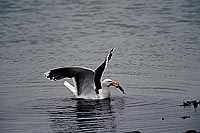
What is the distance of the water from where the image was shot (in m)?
13.5

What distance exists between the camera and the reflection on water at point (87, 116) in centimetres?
1284

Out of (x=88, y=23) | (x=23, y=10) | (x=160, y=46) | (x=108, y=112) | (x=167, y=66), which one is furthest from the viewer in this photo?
(x=23, y=10)

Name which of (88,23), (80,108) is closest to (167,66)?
(80,108)

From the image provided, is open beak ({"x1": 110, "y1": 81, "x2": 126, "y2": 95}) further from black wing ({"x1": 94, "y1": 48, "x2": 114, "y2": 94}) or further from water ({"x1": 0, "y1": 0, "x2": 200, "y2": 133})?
black wing ({"x1": 94, "y1": 48, "x2": 114, "y2": 94})

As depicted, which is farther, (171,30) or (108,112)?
(171,30)

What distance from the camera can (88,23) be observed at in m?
25.4

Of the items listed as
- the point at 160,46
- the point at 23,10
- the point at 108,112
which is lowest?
the point at 108,112

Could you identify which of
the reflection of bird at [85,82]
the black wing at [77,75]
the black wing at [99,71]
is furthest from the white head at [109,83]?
the black wing at [77,75]

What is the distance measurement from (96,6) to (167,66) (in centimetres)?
1130

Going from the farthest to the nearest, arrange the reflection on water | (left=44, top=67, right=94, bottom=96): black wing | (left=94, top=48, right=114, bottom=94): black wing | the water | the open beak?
the open beak
(left=44, top=67, right=94, bottom=96): black wing
(left=94, top=48, right=114, bottom=94): black wing
the water
the reflection on water

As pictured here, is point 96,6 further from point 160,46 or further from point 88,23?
point 160,46

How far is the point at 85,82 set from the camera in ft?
51.9

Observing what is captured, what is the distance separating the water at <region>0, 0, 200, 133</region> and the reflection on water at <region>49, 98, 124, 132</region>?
0.02 m

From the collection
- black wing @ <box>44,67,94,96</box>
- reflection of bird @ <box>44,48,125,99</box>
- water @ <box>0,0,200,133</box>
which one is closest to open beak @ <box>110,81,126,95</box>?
reflection of bird @ <box>44,48,125,99</box>
